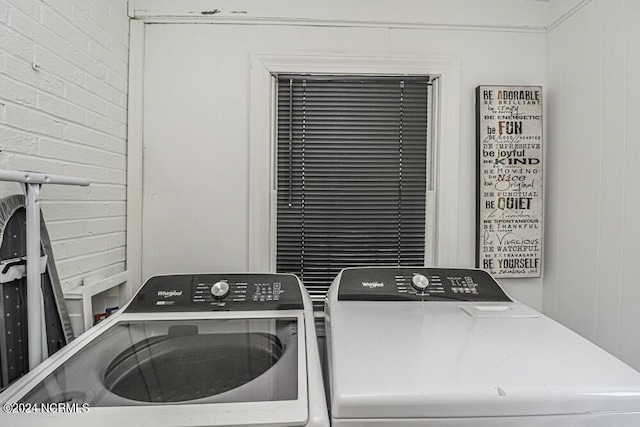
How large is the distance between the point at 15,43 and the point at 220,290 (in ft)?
3.32

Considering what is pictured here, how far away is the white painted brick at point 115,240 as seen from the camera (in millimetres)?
1679

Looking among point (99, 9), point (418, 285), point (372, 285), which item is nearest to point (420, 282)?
point (418, 285)

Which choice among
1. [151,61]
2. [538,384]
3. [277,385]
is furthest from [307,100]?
[538,384]

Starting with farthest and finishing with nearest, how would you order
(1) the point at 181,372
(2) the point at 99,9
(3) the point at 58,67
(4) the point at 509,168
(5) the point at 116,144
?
(4) the point at 509,168 → (5) the point at 116,144 → (2) the point at 99,9 → (3) the point at 58,67 → (1) the point at 181,372

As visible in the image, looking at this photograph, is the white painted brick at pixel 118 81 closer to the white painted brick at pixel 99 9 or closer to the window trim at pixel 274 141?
the white painted brick at pixel 99 9

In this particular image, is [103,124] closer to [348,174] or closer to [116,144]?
[116,144]

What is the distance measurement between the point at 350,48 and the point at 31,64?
129cm

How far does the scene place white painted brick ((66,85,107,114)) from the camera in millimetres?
1405

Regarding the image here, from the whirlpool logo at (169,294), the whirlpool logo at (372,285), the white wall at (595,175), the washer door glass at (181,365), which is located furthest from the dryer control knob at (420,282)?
the whirlpool logo at (169,294)

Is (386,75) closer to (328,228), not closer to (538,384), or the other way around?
(328,228)

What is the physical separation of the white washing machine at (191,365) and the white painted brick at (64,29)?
945mm

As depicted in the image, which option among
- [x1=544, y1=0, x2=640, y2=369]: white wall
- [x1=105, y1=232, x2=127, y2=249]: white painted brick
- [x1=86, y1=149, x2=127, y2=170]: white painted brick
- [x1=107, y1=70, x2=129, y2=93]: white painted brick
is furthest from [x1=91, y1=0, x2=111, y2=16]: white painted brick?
[x1=544, y1=0, x2=640, y2=369]: white wall

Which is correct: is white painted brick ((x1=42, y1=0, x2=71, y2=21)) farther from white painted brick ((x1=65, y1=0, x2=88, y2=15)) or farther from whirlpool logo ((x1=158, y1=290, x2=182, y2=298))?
whirlpool logo ((x1=158, y1=290, x2=182, y2=298))

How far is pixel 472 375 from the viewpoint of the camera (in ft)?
2.89
